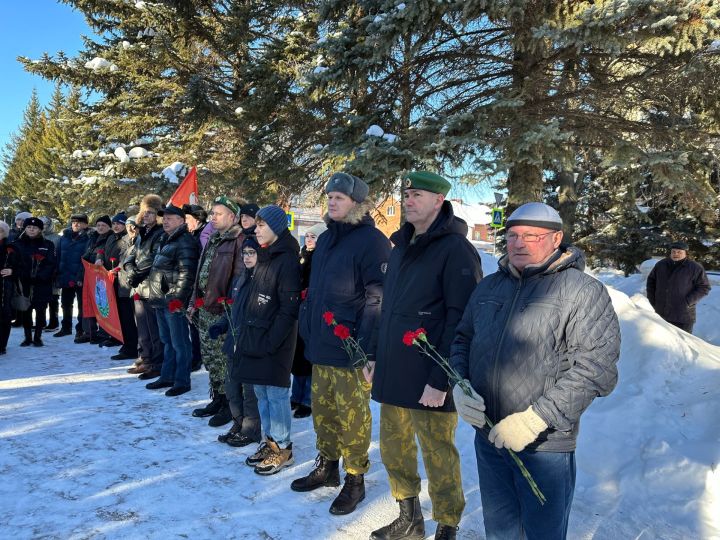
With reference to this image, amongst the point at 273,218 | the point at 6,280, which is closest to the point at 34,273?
the point at 6,280

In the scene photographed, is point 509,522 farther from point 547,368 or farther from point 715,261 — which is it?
point 715,261

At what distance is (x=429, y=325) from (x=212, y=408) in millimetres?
3261

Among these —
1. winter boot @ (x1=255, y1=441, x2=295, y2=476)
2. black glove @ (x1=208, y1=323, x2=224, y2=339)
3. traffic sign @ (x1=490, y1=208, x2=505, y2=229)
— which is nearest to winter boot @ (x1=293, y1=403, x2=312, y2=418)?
winter boot @ (x1=255, y1=441, x2=295, y2=476)

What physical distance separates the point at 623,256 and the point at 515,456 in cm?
1892

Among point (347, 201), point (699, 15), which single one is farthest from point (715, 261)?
point (347, 201)

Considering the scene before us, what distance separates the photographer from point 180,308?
5473mm

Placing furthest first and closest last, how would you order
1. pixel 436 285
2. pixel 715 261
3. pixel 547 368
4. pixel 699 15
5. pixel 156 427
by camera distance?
pixel 715 261 < pixel 699 15 < pixel 156 427 < pixel 436 285 < pixel 547 368

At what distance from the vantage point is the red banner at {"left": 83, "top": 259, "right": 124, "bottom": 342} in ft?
25.5

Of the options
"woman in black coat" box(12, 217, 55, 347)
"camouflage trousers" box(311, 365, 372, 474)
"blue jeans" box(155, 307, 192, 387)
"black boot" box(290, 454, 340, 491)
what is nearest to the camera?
"camouflage trousers" box(311, 365, 372, 474)

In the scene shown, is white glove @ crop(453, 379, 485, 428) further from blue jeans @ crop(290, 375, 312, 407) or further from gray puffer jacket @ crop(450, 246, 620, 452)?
blue jeans @ crop(290, 375, 312, 407)

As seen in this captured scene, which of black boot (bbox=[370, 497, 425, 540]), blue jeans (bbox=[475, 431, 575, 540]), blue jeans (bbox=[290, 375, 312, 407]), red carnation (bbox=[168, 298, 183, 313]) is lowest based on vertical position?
black boot (bbox=[370, 497, 425, 540])

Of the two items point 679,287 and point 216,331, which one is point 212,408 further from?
point 679,287

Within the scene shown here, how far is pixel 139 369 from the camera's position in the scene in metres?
6.77

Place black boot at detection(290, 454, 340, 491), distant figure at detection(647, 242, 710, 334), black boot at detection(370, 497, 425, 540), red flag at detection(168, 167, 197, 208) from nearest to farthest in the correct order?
black boot at detection(370, 497, 425, 540)
black boot at detection(290, 454, 340, 491)
distant figure at detection(647, 242, 710, 334)
red flag at detection(168, 167, 197, 208)
